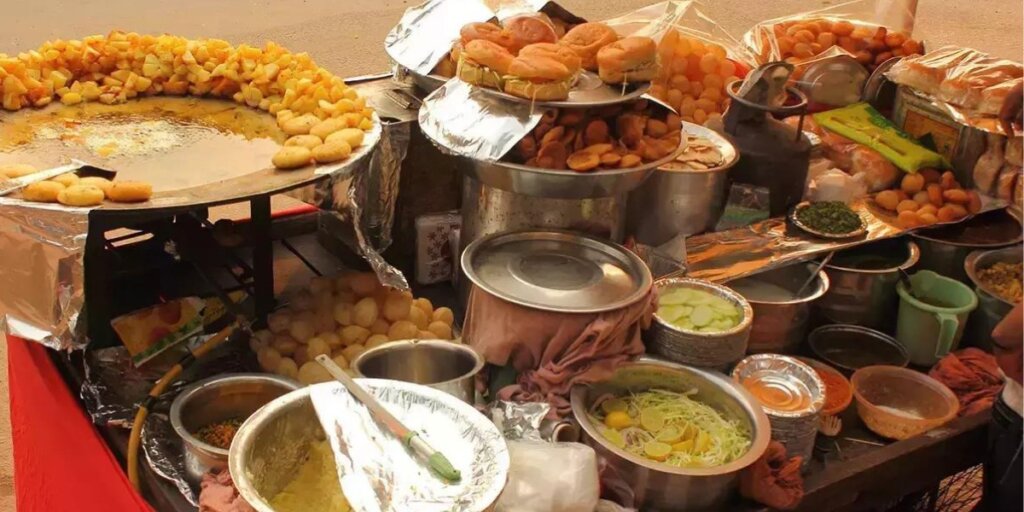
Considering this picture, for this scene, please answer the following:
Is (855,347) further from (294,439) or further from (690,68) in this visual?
(294,439)

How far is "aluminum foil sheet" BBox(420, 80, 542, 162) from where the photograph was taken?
2.14 metres

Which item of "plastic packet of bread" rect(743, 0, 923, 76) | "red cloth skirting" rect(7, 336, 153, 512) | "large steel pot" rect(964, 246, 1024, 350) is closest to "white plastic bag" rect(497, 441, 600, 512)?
"red cloth skirting" rect(7, 336, 153, 512)

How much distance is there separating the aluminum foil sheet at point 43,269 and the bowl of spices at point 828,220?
71.7 inches

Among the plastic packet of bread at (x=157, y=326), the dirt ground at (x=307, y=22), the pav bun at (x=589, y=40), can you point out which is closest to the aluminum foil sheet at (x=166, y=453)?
the plastic packet of bread at (x=157, y=326)

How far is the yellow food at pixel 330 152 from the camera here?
6.79 feet

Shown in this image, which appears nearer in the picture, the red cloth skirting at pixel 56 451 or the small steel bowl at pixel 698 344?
the red cloth skirting at pixel 56 451

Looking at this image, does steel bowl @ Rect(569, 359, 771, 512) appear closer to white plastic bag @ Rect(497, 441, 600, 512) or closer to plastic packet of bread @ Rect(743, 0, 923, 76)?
white plastic bag @ Rect(497, 441, 600, 512)

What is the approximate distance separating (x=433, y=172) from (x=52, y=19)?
519cm

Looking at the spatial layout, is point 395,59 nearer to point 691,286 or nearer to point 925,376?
point 691,286

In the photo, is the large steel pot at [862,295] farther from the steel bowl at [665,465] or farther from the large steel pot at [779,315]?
the steel bowl at [665,465]

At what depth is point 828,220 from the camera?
2686 millimetres

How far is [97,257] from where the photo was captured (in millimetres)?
1938

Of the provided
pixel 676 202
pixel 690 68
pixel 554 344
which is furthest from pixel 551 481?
pixel 690 68

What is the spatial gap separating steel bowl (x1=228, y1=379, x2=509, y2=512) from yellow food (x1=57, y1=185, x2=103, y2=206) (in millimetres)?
544
